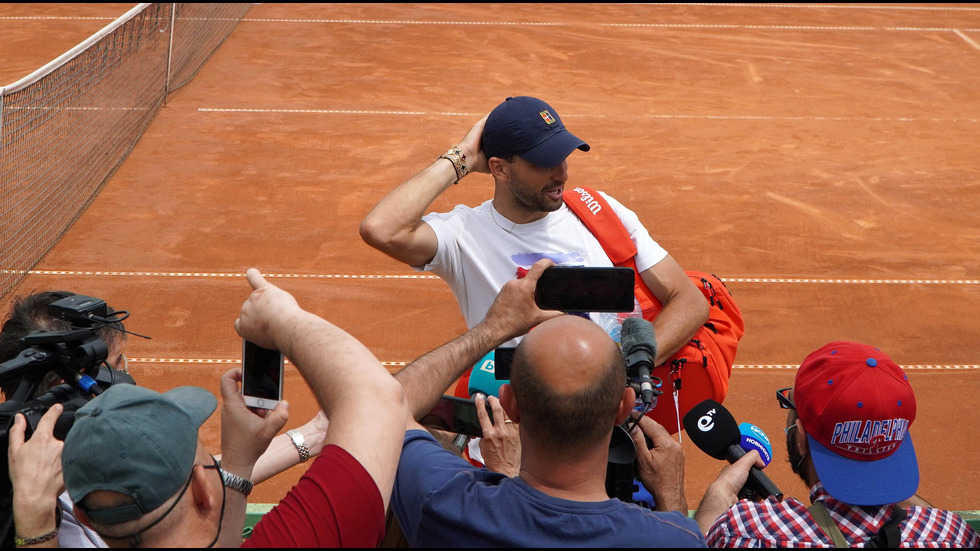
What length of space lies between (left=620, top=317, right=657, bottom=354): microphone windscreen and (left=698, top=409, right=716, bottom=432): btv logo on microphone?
12.6 inches

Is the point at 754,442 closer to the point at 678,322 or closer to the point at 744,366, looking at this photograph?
the point at 678,322

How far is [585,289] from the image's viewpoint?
10.3 feet

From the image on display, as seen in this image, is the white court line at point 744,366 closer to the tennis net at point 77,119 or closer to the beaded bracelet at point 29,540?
the tennis net at point 77,119

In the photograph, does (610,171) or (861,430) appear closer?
(861,430)

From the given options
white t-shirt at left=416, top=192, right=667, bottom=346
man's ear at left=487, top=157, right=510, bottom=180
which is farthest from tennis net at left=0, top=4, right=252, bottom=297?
man's ear at left=487, top=157, right=510, bottom=180

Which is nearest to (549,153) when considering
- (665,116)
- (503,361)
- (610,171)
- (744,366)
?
(503,361)

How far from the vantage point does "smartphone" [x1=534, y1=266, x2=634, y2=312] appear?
3.12m

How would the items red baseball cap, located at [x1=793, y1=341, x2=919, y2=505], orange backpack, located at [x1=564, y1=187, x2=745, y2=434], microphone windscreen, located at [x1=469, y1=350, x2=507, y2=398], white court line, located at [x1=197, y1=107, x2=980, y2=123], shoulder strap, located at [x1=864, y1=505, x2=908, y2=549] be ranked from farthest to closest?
white court line, located at [x1=197, y1=107, x2=980, y2=123], orange backpack, located at [x1=564, y1=187, x2=745, y2=434], microphone windscreen, located at [x1=469, y1=350, x2=507, y2=398], red baseball cap, located at [x1=793, y1=341, x2=919, y2=505], shoulder strap, located at [x1=864, y1=505, x2=908, y2=549]

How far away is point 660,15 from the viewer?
18328 millimetres

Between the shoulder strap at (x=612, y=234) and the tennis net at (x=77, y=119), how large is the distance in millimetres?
5613

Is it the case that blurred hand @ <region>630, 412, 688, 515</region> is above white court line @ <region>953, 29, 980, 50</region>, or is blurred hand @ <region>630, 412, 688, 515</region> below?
above

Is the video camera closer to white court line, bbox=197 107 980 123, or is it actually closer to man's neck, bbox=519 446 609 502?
man's neck, bbox=519 446 609 502

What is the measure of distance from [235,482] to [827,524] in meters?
1.79

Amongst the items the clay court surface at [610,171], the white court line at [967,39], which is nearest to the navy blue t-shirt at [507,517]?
the clay court surface at [610,171]
